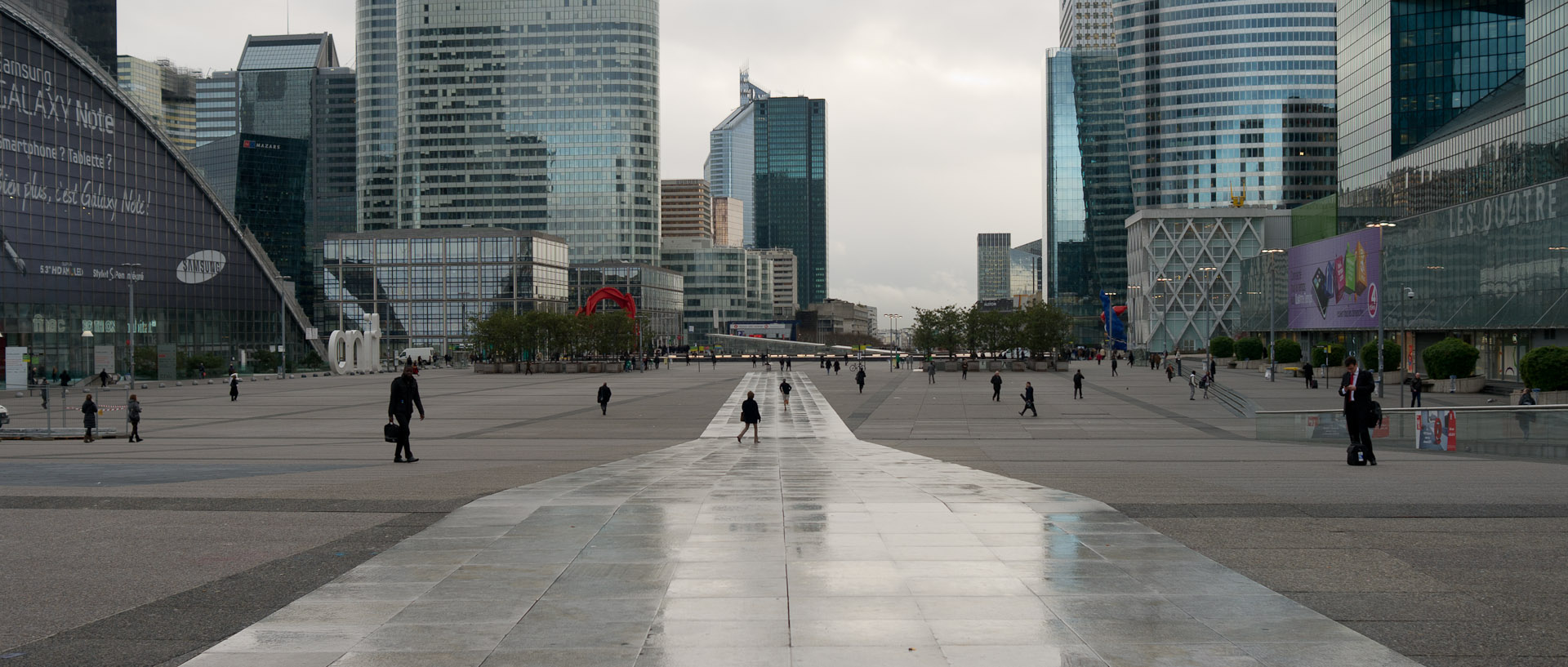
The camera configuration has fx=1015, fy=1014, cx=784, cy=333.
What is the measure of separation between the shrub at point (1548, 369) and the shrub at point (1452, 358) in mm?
10517

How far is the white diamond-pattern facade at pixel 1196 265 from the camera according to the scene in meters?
143

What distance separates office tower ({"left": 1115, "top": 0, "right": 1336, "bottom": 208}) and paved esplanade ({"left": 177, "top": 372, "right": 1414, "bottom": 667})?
17899 centimetres

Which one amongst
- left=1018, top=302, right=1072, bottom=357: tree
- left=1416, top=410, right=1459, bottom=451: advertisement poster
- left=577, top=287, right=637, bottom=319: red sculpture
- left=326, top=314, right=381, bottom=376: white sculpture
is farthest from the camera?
left=577, top=287, right=637, bottom=319: red sculpture

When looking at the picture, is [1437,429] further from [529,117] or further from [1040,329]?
[529,117]

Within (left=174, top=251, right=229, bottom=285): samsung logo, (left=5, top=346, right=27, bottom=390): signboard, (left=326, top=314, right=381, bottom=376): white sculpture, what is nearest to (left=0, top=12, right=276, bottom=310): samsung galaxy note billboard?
(left=174, top=251, right=229, bottom=285): samsung logo

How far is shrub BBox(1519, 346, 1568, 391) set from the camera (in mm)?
40031

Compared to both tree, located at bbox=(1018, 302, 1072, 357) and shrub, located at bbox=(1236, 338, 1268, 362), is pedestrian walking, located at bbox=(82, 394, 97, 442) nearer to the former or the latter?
tree, located at bbox=(1018, 302, 1072, 357)

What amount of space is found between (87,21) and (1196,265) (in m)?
135

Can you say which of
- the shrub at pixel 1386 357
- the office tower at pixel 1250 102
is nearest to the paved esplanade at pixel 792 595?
the shrub at pixel 1386 357

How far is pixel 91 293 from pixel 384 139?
11860 centimetres

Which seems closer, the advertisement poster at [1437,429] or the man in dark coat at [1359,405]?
the man in dark coat at [1359,405]

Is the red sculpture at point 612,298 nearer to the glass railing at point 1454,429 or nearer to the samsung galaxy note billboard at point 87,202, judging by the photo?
the samsung galaxy note billboard at point 87,202

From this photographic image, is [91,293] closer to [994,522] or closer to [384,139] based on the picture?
[994,522]

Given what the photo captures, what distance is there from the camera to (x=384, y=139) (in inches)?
Result: 7869
